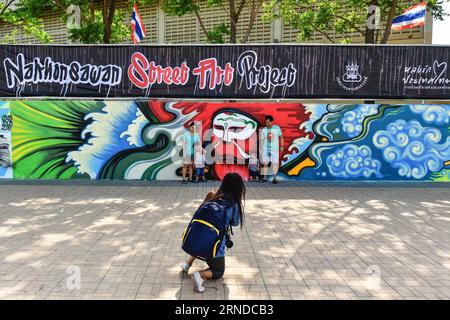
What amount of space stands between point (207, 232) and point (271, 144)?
22.4ft

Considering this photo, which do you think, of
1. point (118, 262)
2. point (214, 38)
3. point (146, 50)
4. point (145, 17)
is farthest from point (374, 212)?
point (145, 17)

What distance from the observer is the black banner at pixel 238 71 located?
1091 centimetres

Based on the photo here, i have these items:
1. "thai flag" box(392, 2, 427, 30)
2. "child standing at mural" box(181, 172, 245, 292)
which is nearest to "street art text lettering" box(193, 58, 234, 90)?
"thai flag" box(392, 2, 427, 30)

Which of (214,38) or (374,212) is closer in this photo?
(374,212)

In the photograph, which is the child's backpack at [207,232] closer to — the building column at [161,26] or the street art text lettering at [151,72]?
the street art text lettering at [151,72]

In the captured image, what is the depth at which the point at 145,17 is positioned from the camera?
2300 cm

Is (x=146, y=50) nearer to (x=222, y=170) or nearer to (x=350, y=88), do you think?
(x=222, y=170)

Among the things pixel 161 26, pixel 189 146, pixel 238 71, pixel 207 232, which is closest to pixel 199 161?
pixel 189 146

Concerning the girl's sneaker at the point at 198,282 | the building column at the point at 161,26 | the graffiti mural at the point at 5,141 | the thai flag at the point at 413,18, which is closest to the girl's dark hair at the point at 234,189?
the girl's sneaker at the point at 198,282

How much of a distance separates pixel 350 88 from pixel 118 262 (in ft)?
26.2

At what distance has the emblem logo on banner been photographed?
35.8 ft

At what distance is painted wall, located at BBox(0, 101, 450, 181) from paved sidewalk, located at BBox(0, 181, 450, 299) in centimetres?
132

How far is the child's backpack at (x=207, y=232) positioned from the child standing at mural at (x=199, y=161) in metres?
6.53

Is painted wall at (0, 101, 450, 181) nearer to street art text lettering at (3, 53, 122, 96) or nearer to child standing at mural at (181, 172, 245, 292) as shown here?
street art text lettering at (3, 53, 122, 96)
